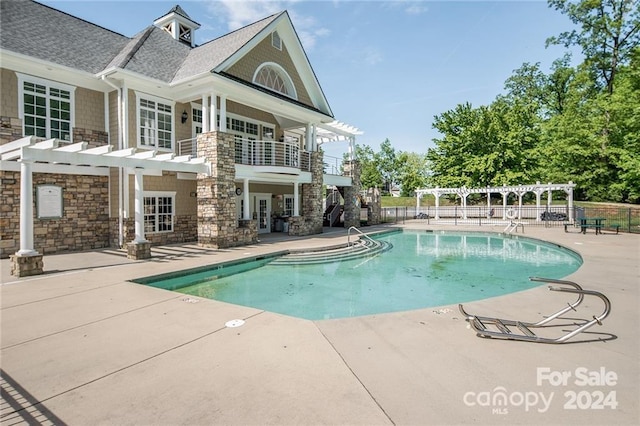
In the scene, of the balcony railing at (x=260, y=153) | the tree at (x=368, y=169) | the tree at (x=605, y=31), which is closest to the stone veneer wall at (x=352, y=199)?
the balcony railing at (x=260, y=153)

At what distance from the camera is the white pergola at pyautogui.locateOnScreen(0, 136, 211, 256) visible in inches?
301

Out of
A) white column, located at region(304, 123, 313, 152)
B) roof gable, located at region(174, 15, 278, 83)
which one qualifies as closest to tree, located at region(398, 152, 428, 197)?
white column, located at region(304, 123, 313, 152)

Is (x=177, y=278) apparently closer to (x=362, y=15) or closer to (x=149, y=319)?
(x=149, y=319)

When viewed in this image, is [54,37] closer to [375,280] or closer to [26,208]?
[26,208]

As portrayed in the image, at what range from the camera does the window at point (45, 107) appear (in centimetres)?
1052

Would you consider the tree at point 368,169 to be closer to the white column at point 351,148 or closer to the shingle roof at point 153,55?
the white column at point 351,148

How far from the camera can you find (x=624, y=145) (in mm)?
26375

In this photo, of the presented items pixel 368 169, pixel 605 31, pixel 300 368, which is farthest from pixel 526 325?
pixel 368 169

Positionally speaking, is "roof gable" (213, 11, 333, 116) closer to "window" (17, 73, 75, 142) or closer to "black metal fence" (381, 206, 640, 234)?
"window" (17, 73, 75, 142)

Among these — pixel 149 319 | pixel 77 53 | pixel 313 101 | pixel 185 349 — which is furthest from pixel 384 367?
pixel 313 101

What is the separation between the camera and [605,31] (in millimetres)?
28828

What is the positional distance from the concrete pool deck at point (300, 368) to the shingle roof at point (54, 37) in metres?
9.18

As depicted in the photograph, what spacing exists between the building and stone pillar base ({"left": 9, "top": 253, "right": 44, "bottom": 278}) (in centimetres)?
2

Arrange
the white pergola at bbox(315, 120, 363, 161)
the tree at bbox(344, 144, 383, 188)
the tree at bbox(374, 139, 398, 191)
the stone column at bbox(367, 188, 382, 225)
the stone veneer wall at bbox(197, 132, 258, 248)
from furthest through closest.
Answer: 1. the tree at bbox(374, 139, 398, 191)
2. the tree at bbox(344, 144, 383, 188)
3. the stone column at bbox(367, 188, 382, 225)
4. the white pergola at bbox(315, 120, 363, 161)
5. the stone veneer wall at bbox(197, 132, 258, 248)
